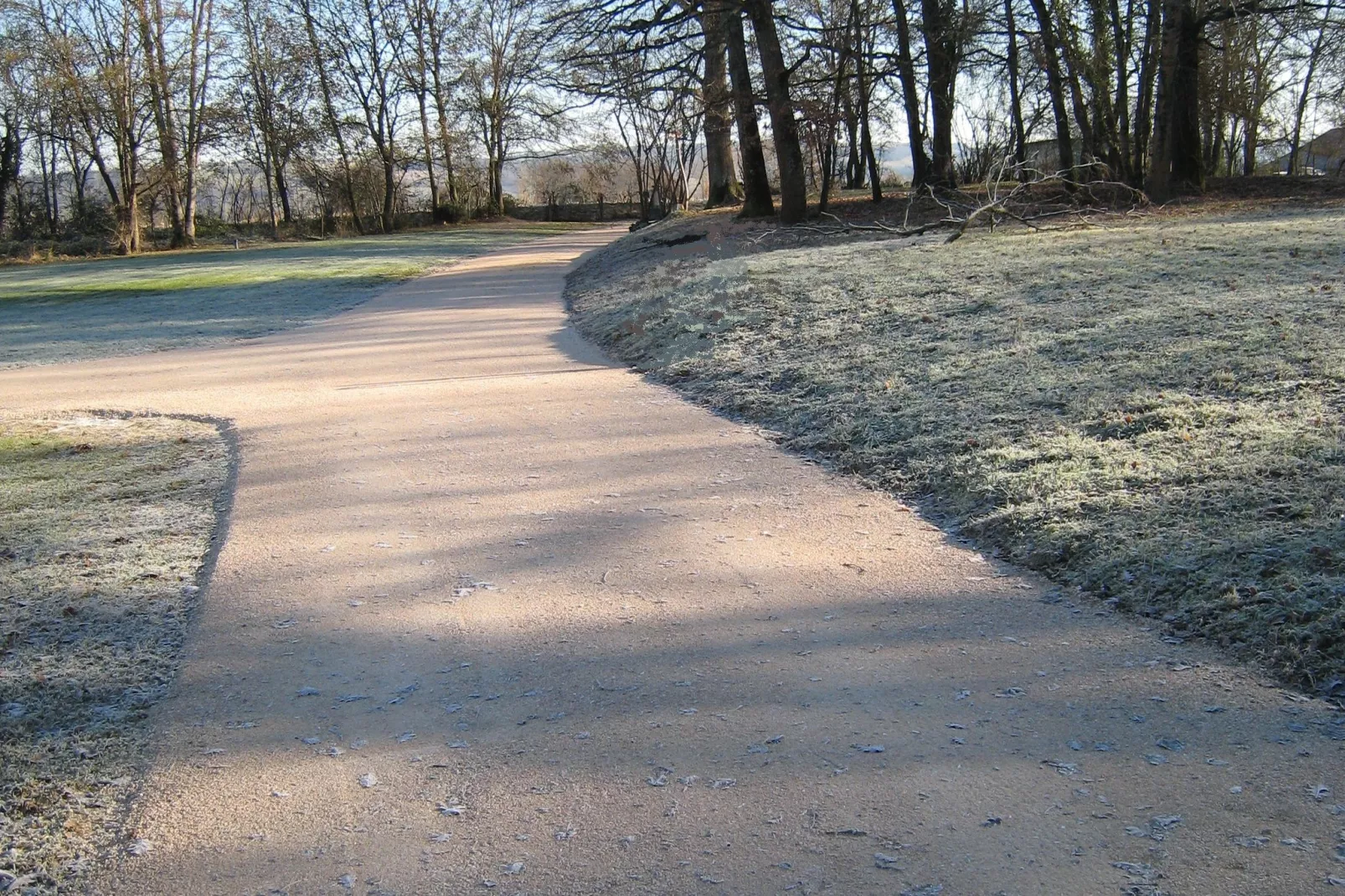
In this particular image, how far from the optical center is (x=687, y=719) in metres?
3.21

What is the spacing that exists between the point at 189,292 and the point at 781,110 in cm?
1275

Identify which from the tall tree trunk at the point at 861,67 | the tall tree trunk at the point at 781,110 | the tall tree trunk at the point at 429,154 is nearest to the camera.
A: the tall tree trunk at the point at 861,67

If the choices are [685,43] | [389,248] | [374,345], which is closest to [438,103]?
[389,248]

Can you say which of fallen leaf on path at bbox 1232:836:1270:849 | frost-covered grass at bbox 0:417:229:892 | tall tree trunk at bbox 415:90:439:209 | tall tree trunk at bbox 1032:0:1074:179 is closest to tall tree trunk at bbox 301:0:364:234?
tall tree trunk at bbox 415:90:439:209

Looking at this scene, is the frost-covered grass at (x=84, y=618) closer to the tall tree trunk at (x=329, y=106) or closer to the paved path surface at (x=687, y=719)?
the paved path surface at (x=687, y=719)

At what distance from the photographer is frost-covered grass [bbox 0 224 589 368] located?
48.7 feet

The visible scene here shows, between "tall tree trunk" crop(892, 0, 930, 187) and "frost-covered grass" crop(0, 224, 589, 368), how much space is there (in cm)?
1139

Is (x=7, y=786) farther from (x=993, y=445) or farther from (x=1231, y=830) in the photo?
(x=993, y=445)

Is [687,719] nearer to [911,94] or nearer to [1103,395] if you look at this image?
[1103,395]

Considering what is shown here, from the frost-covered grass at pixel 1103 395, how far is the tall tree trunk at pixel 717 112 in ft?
29.3

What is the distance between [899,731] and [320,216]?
4654 centimetres

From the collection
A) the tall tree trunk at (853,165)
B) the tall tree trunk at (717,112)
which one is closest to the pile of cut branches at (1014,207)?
the tall tree trunk at (717,112)

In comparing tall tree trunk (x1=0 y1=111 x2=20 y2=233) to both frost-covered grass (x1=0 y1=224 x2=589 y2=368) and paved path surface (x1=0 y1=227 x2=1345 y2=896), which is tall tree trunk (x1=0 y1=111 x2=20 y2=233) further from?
paved path surface (x1=0 y1=227 x2=1345 y2=896)

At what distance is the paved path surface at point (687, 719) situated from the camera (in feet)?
8.32
